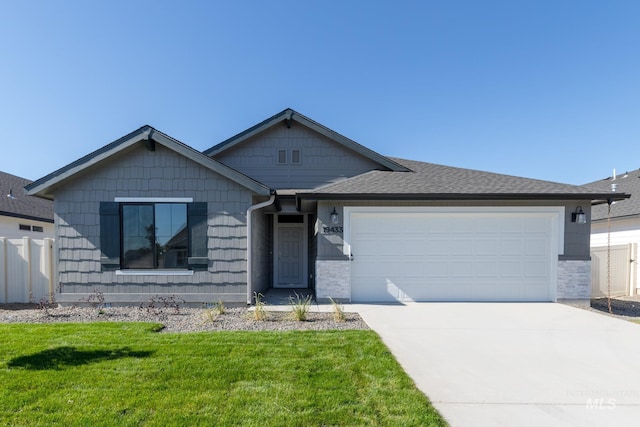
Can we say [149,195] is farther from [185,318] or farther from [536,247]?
[536,247]

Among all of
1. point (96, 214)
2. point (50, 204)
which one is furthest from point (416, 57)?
point (50, 204)

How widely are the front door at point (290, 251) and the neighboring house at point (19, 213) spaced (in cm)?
1029

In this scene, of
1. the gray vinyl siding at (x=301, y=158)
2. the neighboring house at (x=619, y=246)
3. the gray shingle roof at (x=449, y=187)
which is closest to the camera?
the gray shingle roof at (x=449, y=187)

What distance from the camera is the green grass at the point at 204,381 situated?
2.63 meters

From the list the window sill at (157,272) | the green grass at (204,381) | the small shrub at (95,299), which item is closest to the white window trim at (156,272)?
the window sill at (157,272)

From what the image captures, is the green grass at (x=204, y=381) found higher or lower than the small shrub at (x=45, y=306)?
higher

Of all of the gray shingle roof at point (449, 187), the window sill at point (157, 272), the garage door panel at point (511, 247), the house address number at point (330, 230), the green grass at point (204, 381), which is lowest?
the green grass at point (204, 381)

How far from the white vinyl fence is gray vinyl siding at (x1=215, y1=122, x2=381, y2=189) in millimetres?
5242

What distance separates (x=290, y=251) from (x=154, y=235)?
14.4ft

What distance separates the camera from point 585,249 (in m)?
7.47

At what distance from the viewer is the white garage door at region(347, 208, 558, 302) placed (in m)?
7.64

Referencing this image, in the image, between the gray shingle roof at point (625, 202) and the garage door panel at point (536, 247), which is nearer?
the garage door panel at point (536, 247)

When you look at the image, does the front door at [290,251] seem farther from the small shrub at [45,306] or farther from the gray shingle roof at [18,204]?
the gray shingle roof at [18,204]

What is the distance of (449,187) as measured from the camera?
7730mm
